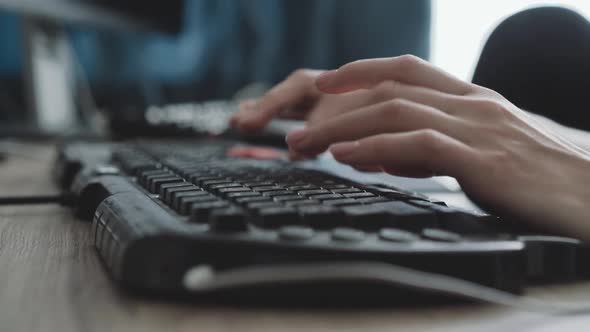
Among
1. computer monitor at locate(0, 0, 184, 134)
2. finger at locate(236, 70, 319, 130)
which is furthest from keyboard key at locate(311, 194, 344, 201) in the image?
computer monitor at locate(0, 0, 184, 134)

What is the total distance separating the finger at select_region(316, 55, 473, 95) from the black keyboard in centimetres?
12

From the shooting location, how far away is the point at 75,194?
22.3 inches

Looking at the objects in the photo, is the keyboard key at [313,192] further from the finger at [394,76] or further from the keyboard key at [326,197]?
the finger at [394,76]

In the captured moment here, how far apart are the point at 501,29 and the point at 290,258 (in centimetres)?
58

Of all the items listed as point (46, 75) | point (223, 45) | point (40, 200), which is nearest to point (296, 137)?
point (40, 200)

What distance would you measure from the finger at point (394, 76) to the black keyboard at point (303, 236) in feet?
0.39

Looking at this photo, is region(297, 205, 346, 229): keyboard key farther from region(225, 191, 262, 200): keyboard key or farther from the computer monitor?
the computer monitor

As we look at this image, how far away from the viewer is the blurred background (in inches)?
58.8

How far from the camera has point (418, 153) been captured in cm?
45

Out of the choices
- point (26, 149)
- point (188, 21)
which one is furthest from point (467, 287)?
point (188, 21)

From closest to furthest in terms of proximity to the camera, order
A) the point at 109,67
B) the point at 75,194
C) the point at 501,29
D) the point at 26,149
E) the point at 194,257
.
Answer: the point at 194,257 < the point at 75,194 < the point at 501,29 < the point at 26,149 < the point at 109,67

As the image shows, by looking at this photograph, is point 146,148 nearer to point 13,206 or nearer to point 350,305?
point 13,206

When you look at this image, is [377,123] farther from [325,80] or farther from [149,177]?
[149,177]

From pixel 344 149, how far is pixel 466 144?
98mm
